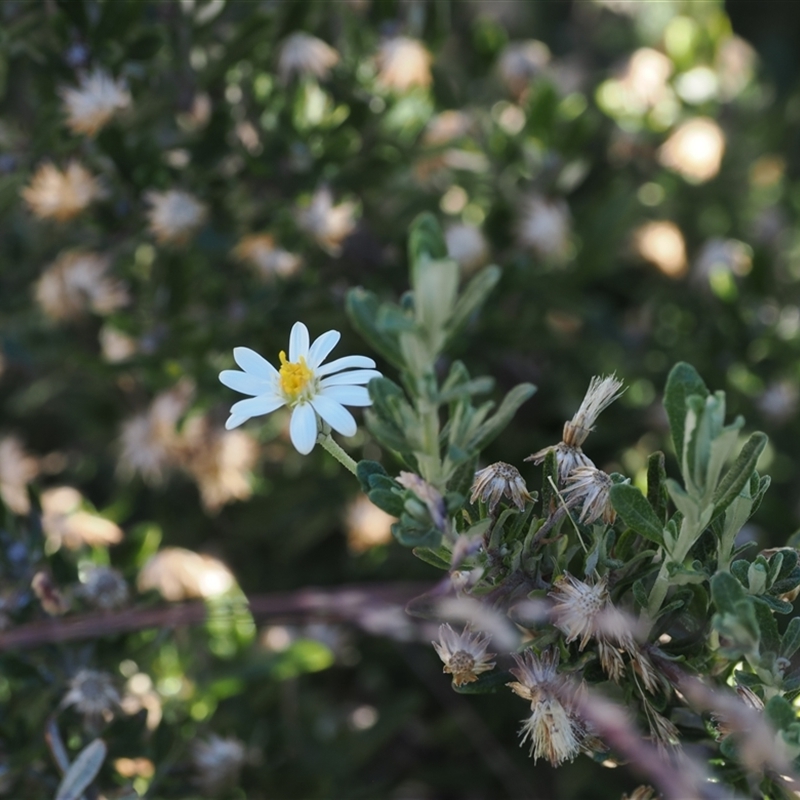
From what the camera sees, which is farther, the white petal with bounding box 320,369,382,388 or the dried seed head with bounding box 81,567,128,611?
the dried seed head with bounding box 81,567,128,611

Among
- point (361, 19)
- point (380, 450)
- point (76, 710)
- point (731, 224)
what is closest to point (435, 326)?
point (76, 710)

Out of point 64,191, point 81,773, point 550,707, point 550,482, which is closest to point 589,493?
point 550,482

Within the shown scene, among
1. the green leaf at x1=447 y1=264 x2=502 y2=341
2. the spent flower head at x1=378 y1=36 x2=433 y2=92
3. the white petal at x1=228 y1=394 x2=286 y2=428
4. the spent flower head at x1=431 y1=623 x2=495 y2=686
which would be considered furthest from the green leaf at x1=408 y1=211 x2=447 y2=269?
the spent flower head at x1=378 y1=36 x2=433 y2=92

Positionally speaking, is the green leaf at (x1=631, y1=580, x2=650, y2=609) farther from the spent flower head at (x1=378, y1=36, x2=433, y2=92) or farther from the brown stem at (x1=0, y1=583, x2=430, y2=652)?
the spent flower head at (x1=378, y1=36, x2=433, y2=92)

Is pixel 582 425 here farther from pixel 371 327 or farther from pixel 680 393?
pixel 371 327

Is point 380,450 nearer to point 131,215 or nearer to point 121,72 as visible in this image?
point 131,215

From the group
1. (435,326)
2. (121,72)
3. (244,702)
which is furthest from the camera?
(244,702)
